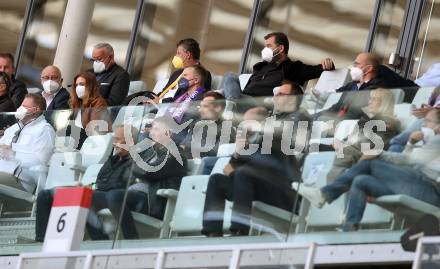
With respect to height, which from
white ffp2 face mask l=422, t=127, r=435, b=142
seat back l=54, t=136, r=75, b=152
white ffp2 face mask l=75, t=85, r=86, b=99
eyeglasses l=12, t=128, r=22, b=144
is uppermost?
white ffp2 face mask l=422, t=127, r=435, b=142

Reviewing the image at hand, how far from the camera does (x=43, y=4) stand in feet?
76.5

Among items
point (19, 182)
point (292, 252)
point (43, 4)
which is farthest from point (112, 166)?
point (43, 4)

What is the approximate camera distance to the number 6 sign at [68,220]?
12.2 metres

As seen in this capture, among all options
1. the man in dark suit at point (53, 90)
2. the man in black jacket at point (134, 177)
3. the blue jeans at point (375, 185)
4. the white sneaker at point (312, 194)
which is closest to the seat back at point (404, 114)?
the blue jeans at point (375, 185)

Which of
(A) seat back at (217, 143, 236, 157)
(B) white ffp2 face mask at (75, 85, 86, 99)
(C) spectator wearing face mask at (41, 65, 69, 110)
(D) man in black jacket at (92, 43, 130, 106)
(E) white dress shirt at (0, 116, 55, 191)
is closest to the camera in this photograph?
(A) seat back at (217, 143, 236, 157)

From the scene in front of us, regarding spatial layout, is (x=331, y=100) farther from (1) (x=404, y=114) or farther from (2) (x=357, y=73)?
(2) (x=357, y=73)

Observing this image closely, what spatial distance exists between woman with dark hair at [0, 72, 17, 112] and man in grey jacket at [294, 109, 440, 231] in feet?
18.5

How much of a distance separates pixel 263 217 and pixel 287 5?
802cm

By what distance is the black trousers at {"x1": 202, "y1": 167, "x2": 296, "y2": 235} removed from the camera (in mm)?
12008

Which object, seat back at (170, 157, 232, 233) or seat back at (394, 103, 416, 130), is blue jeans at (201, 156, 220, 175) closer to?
seat back at (170, 157, 232, 233)

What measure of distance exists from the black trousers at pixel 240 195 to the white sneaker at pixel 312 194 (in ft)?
0.17

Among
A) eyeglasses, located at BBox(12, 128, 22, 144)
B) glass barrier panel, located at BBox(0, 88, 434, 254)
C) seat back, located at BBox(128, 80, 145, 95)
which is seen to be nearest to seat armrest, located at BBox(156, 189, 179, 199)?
glass barrier panel, located at BBox(0, 88, 434, 254)

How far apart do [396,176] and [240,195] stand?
134cm

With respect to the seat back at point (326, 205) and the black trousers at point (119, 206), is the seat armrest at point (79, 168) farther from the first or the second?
the seat back at point (326, 205)
